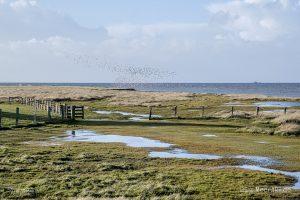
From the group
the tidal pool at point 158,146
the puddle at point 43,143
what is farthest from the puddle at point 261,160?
the puddle at point 43,143

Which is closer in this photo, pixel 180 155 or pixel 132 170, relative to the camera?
pixel 132 170

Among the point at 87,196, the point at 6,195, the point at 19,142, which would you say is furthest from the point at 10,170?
the point at 19,142

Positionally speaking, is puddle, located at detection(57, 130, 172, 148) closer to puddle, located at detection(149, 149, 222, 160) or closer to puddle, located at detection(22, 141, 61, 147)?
puddle, located at detection(22, 141, 61, 147)

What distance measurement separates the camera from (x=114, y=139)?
32656 mm

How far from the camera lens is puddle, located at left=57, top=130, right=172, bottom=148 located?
29531 millimetres

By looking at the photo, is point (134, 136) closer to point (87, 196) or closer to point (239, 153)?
point (239, 153)

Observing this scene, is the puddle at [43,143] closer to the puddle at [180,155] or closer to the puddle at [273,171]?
the puddle at [180,155]

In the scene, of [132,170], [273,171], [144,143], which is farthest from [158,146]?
[273,171]

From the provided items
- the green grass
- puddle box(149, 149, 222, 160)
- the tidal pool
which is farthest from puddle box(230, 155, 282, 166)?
puddle box(149, 149, 222, 160)

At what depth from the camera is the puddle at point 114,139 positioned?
96.9 ft

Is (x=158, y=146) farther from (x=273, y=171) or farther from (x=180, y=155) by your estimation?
(x=273, y=171)
